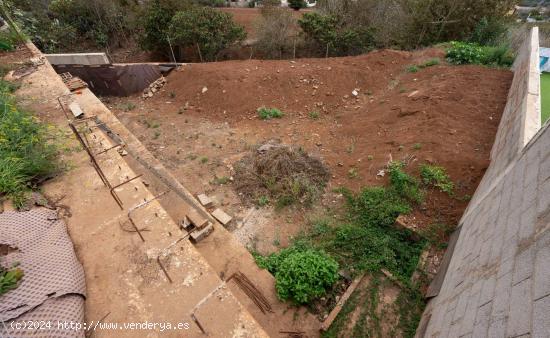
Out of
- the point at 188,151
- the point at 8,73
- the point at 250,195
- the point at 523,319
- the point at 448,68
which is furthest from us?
the point at 448,68

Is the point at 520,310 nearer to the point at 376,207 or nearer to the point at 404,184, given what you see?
the point at 376,207

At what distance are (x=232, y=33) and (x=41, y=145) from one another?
9050 mm

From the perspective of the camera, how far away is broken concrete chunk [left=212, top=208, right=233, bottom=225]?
16.6ft

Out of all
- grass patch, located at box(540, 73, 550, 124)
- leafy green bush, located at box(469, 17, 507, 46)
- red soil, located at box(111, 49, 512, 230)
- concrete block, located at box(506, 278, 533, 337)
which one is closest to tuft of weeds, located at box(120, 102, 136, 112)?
red soil, located at box(111, 49, 512, 230)

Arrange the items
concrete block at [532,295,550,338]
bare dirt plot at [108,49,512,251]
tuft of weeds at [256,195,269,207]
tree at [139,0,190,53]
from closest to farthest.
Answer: concrete block at [532,295,550,338] → bare dirt plot at [108,49,512,251] → tuft of weeds at [256,195,269,207] → tree at [139,0,190,53]

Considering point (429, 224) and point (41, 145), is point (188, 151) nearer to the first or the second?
point (41, 145)

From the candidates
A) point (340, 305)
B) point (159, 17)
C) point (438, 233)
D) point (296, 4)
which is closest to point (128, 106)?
point (159, 17)

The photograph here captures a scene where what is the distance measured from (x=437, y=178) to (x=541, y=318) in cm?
387

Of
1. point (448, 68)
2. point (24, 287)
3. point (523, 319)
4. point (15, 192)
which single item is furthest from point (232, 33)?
Result: point (523, 319)

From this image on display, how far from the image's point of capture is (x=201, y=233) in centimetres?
436

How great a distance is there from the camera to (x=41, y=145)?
466 cm

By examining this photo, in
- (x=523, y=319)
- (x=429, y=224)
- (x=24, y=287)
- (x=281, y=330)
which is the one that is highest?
(x=523, y=319)

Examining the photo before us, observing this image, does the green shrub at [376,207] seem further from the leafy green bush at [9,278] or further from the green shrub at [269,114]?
the leafy green bush at [9,278]

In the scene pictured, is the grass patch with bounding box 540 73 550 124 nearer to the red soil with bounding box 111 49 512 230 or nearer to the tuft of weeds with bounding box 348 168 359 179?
the red soil with bounding box 111 49 512 230
